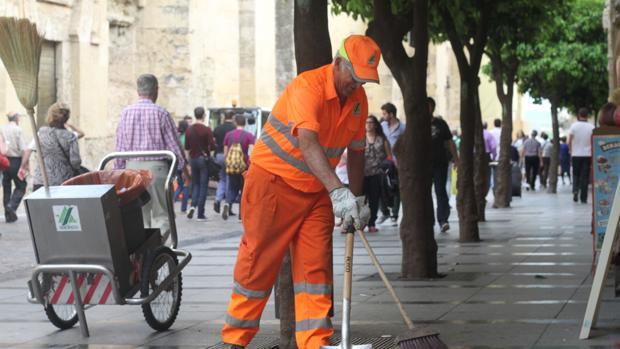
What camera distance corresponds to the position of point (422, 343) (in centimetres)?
691

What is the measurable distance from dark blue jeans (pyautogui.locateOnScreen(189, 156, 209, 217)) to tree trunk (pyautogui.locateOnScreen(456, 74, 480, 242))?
5.81 metres

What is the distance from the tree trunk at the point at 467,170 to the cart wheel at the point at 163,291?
26.0 ft

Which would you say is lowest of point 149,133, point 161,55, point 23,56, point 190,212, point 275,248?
point 190,212

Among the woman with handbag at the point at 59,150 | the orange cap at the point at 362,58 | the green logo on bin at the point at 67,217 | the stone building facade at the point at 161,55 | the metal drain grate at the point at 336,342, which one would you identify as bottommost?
the metal drain grate at the point at 336,342

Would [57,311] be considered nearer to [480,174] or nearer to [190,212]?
[480,174]

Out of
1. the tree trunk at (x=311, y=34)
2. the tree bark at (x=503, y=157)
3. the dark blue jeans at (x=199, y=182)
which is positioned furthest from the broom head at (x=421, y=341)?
the tree bark at (x=503, y=157)

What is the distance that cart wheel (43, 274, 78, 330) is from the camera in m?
9.30

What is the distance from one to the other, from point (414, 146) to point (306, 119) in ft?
18.6

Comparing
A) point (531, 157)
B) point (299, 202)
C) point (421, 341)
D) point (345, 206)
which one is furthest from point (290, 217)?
point (531, 157)

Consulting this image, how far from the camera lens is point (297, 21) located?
8602mm

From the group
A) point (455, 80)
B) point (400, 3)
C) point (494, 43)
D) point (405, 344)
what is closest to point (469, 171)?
point (400, 3)

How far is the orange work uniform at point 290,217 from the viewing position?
24.6ft

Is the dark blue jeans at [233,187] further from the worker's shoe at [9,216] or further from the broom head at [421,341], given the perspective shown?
the broom head at [421,341]

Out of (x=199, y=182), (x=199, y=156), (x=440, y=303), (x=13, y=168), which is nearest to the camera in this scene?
(x=440, y=303)
